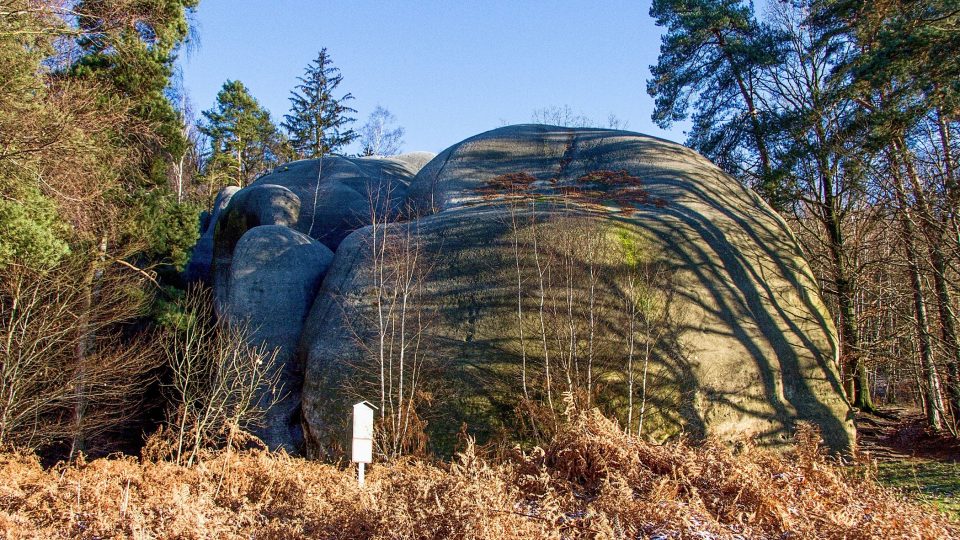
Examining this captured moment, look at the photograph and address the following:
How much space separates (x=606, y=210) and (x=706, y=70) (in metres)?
9.48

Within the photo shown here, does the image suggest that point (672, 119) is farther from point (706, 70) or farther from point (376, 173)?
point (376, 173)

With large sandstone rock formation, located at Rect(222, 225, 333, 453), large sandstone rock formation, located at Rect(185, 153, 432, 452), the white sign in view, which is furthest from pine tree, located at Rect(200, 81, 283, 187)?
the white sign

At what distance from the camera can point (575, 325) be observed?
11055 millimetres

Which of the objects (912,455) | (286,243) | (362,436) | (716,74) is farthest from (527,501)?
(716,74)

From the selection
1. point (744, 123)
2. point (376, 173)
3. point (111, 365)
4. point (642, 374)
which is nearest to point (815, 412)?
point (642, 374)

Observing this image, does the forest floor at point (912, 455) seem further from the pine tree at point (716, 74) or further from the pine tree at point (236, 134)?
the pine tree at point (236, 134)

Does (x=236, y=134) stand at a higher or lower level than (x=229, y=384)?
higher

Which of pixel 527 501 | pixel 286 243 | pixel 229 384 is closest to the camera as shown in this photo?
pixel 527 501

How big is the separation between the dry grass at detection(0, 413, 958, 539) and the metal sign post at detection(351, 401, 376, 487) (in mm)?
287

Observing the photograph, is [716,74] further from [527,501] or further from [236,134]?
[236,134]

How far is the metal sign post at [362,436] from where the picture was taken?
672cm

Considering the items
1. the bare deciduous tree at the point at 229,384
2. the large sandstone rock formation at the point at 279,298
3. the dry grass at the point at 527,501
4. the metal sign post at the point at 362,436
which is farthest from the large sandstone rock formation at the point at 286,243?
the dry grass at the point at 527,501

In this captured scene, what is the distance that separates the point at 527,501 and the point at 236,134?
107 ft

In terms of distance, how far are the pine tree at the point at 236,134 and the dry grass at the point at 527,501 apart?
91.6 ft
